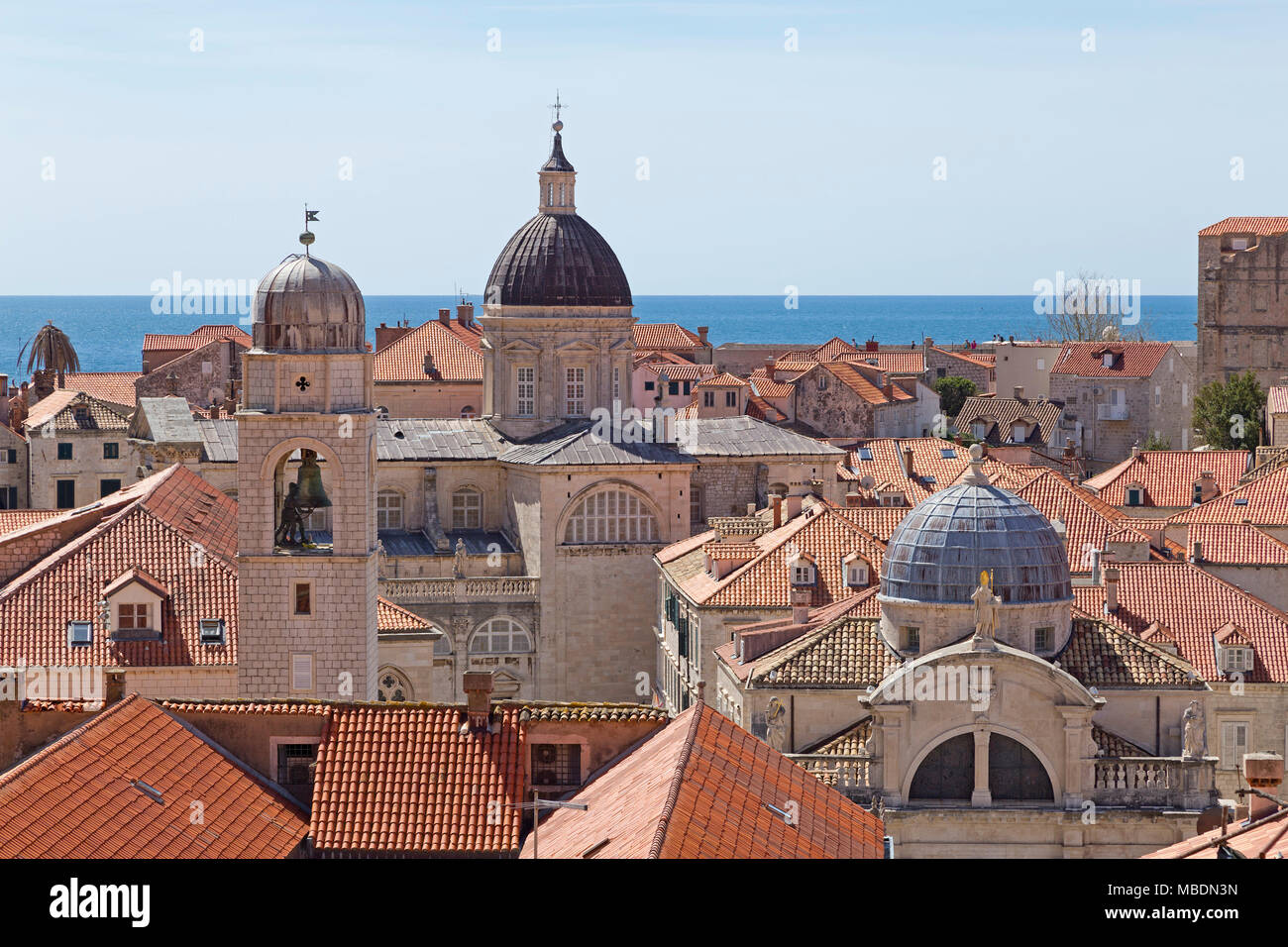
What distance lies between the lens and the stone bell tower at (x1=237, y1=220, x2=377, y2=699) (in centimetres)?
3566

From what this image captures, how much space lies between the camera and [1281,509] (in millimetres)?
69812

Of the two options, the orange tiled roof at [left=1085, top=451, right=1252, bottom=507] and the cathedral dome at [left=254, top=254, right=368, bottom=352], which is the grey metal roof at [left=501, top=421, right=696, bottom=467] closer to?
the orange tiled roof at [left=1085, top=451, right=1252, bottom=507]

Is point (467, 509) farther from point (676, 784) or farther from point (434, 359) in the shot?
point (676, 784)

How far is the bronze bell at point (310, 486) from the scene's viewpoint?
1411 inches

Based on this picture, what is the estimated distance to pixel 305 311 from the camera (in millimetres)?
35750

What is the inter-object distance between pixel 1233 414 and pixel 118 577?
69.7m

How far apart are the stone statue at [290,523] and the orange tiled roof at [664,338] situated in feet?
329

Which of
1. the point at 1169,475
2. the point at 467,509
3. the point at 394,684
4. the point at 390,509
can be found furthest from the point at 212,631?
the point at 1169,475

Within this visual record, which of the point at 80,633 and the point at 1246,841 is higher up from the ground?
the point at 80,633

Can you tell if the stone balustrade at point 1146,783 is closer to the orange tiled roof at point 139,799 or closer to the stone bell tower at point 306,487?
the stone bell tower at point 306,487

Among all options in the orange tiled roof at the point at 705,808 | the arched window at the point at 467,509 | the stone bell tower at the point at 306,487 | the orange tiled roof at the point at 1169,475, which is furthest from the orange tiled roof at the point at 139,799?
the orange tiled roof at the point at 1169,475

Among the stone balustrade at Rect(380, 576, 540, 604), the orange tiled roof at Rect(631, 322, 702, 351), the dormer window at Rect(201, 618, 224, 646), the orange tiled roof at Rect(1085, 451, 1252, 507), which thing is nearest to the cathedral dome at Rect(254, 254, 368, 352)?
the dormer window at Rect(201, 618, 224, 646)
